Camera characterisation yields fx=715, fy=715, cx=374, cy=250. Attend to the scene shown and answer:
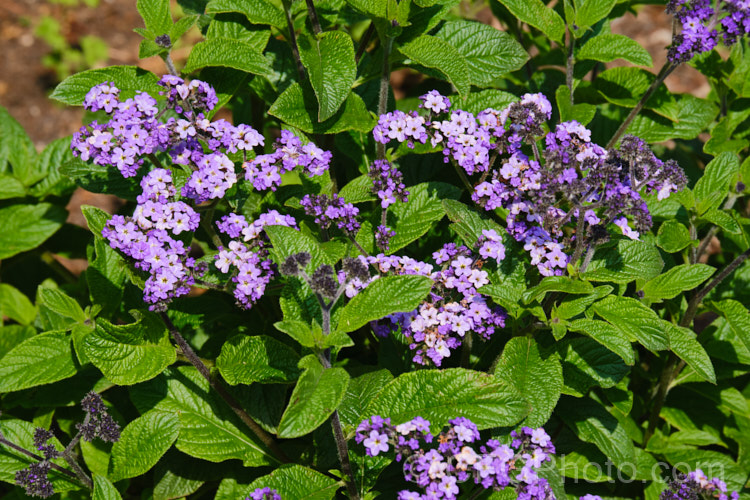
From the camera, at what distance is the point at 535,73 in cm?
465

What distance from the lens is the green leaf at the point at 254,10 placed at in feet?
12.4

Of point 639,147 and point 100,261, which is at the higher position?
point 639,147

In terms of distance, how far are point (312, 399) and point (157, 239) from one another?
103 centimetres

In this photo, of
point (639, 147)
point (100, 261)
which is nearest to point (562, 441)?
point (639, 147)

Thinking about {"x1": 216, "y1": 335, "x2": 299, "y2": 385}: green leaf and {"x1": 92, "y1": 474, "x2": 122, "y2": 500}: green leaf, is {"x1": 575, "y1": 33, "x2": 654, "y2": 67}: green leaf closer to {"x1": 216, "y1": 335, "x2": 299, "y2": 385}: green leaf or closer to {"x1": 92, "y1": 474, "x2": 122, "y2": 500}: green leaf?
{"x1": 216, "y1": 335, "x2": 299, "y2": 385}: green leaf

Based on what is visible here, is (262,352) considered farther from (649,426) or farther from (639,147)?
(649,426)

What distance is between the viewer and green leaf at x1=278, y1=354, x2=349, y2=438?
A: 259 centimetres

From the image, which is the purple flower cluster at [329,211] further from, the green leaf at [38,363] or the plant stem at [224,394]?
the green leaf at [38,363]

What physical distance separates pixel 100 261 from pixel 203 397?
2.90ft

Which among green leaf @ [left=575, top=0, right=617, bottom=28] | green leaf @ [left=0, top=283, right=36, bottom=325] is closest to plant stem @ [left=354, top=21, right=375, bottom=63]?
green leaf @ [left=575, top=0, right=617, bottom=28]

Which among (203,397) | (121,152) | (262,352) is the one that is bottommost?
(203,397)

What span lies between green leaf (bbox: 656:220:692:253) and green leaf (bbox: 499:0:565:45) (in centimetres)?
121

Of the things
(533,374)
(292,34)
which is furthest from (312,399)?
(292,34)

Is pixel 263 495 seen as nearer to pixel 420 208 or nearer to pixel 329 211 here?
pixel 329 211
